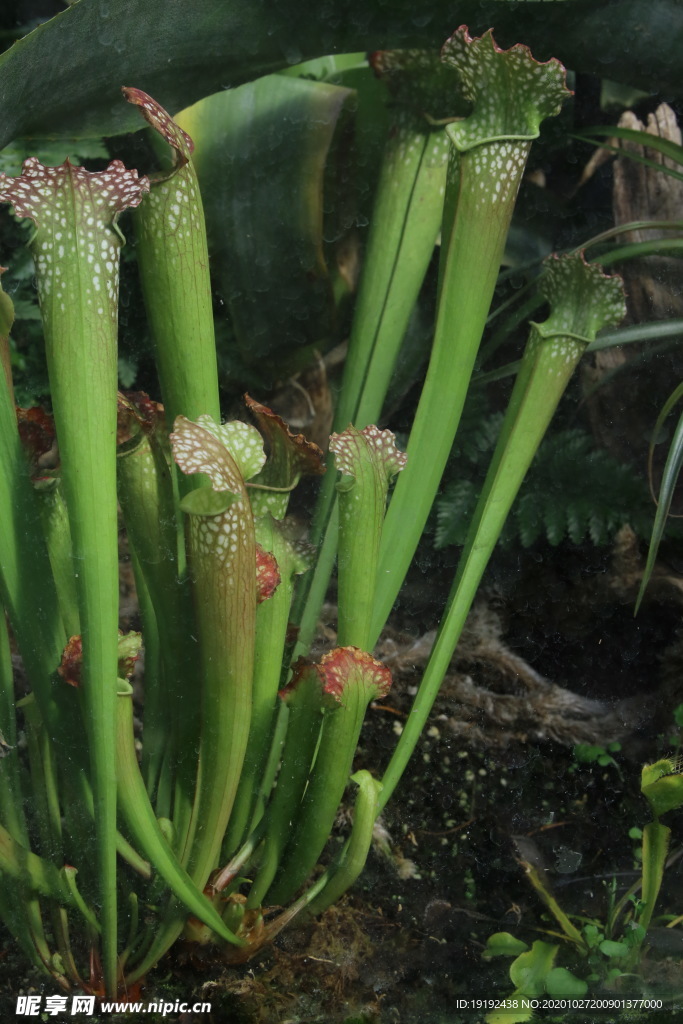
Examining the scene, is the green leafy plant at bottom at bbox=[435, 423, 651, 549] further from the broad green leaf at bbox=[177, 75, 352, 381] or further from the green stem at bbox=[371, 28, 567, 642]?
the broad green leaf at bbox=[177, 75, 352, 381]

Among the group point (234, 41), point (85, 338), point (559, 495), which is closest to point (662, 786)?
point (559, 495)

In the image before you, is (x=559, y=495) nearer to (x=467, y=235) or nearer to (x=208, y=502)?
A: (x=467, y=235)

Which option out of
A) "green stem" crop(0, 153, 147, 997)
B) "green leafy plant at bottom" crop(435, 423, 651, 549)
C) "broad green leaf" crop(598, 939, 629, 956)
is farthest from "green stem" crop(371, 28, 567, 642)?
"broad green leaf" crop(598, 939, 629, 956)

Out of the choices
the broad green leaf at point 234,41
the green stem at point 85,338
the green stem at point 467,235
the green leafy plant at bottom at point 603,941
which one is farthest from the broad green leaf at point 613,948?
the broad green leaf at point 234,41

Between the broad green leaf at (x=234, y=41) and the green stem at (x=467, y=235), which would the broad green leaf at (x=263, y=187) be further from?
the green stem at (x=467, y=235)

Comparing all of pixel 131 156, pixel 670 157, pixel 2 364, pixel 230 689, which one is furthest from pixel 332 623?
pixel 670 157

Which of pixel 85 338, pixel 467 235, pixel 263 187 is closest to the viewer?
pixel 85 338
